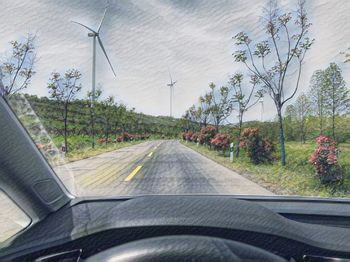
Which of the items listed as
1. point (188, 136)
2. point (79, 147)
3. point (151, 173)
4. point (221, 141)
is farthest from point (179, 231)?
point (188, 136)

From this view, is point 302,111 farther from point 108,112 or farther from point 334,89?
point 108,112

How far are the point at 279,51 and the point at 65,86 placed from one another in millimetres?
970

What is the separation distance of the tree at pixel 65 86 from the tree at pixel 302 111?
1.02 m

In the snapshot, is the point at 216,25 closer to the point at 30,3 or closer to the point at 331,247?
the point at 30,3

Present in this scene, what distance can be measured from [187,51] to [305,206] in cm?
81

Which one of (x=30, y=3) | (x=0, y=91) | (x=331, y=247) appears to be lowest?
(x=331, y=247)

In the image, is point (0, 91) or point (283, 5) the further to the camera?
point (283, 5)

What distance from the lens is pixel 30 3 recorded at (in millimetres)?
1590

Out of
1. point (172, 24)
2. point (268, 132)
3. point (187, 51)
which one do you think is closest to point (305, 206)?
point (268, 132)

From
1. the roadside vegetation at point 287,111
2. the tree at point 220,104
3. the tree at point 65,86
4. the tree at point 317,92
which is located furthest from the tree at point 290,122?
the tree at point 65,86

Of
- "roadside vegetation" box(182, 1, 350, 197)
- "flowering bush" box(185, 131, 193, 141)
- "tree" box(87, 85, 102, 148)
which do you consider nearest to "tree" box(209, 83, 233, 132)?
"roadside vegetation" box(182, 1, 350, 197)

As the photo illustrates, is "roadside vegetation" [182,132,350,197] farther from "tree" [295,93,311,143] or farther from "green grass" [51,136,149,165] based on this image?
"green grass" [51,136,149,165]

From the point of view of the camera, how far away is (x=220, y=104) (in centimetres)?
220

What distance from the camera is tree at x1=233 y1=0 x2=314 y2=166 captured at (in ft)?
5.69
